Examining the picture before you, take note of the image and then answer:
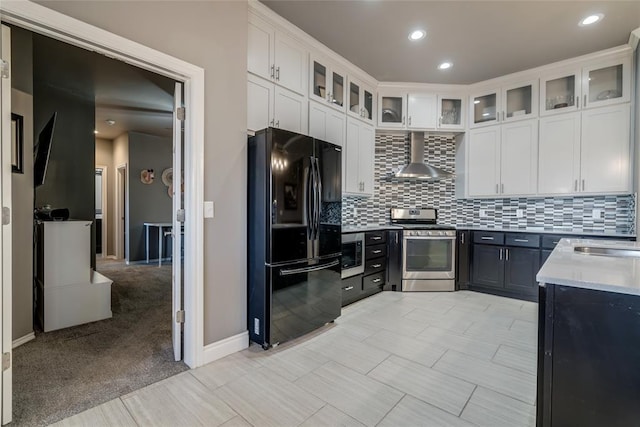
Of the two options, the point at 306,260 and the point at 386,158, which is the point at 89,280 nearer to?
the point at 306,260

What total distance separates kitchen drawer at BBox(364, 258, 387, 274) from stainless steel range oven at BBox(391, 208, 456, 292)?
32 cm

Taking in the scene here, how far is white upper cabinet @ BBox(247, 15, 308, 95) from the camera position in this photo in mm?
2643

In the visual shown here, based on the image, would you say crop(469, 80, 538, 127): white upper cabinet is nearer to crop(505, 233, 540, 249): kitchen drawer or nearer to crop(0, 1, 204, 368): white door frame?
crop(505, 233, 540, 249): kitchen drawer

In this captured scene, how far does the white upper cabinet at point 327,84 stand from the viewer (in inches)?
131

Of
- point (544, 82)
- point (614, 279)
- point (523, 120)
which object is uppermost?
point (544, 82)

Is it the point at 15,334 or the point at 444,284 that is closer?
the point at 15,334

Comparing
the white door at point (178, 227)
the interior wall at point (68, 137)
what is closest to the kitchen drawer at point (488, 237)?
the white door at point (178, 227)

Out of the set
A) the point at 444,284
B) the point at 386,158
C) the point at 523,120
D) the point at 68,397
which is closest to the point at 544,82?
the point at 523,120

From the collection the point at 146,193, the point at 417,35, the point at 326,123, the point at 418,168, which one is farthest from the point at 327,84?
the point at 146,193

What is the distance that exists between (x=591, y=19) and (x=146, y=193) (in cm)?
746

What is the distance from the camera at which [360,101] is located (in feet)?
13.5

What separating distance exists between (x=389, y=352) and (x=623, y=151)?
11.6 feet

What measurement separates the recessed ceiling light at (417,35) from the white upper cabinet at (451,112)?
1.45 meters

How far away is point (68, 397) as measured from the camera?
1.76 m
